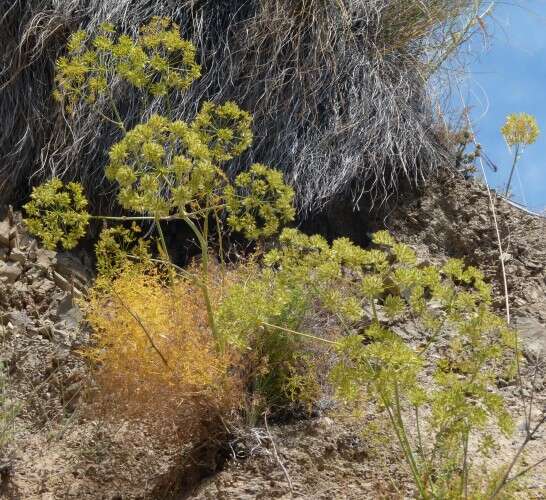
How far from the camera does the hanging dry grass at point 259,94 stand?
433 cm

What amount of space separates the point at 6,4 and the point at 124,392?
2.15 metres

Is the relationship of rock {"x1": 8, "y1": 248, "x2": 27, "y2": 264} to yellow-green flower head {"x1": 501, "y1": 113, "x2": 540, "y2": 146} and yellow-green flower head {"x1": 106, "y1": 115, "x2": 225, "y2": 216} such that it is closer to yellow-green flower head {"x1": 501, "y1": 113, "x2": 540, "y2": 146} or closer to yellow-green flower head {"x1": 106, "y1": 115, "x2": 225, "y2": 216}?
yellow-green flower head {"x1": 106, "y1": 115, "x2": 225, "y2": 216}

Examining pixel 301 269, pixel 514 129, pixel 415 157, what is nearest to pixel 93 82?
Result: pixel 301 269

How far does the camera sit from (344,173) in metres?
4.37

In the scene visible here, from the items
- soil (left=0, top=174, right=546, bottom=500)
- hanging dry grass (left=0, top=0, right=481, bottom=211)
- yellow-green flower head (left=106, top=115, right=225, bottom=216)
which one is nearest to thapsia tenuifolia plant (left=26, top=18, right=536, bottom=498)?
yellow-green flower head (left=106, top=115, right=225, bottom=216)

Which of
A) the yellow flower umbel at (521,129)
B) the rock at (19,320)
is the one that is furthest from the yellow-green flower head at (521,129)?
the rock at (19,320)

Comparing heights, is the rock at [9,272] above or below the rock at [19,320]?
above

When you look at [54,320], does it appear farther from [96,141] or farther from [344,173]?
[344,173]

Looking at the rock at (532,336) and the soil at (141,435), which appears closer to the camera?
the soil at (141,435)

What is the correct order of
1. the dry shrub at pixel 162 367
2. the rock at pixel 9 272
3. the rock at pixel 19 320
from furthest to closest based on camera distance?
the rock at pixel 9 272, the rock at pixel 19 320, the dry shrub at pixel 162 367

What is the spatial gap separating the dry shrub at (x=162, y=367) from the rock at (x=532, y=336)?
53.7 inches

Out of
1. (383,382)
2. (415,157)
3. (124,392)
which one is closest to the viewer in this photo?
(383,382)

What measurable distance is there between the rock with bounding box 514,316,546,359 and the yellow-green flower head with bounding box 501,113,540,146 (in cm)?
96

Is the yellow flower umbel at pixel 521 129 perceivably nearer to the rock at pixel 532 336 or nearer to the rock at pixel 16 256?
the rock at pixel 532 336
